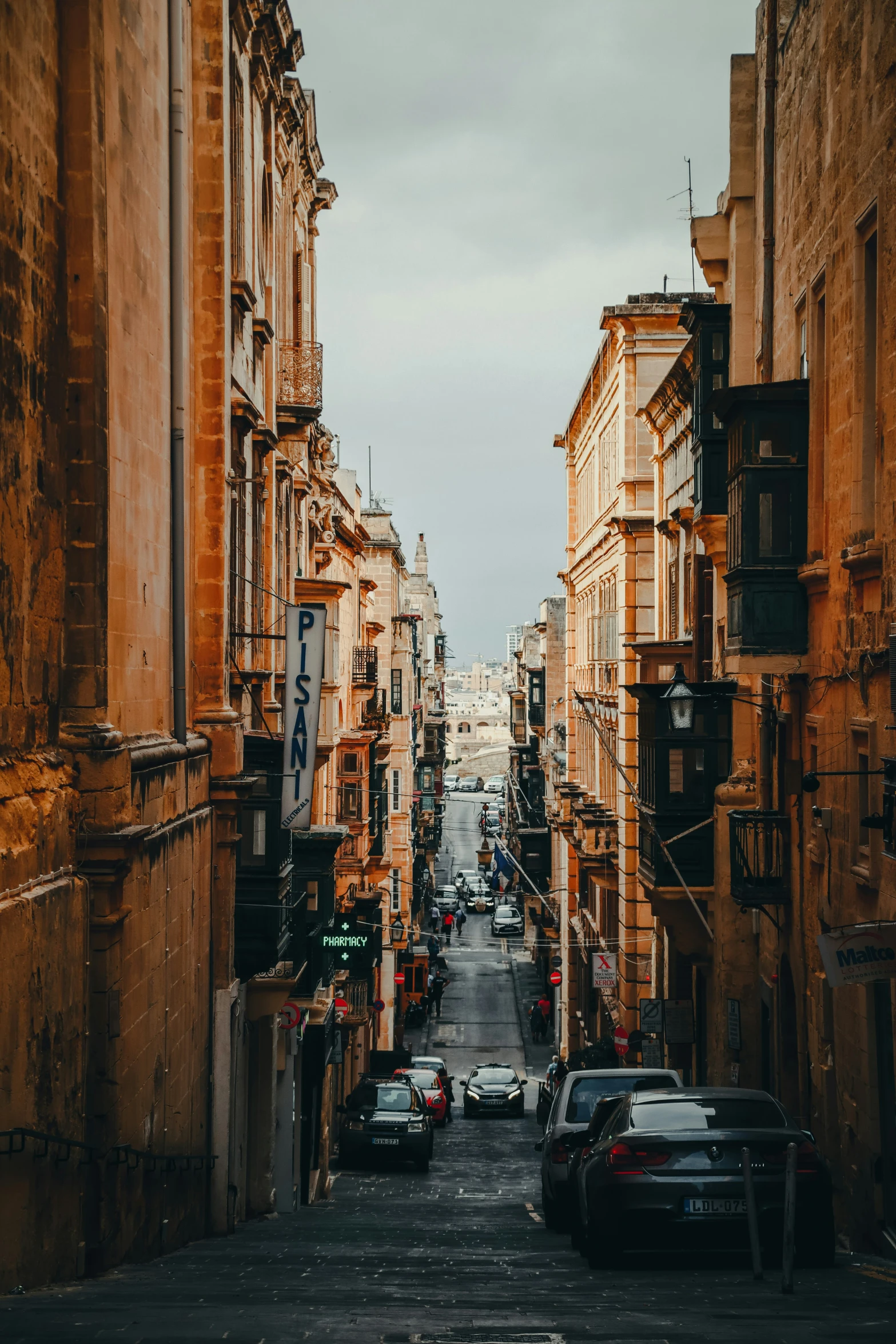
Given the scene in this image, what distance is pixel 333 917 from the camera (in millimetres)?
31000

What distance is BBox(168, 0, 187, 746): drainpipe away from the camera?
49.1ft

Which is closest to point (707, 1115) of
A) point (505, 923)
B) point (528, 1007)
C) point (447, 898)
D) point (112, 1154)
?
point (112, 1154)

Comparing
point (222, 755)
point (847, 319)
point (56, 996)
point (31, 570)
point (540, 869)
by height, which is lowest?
point (540, 869)

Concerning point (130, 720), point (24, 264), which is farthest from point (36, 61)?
point (130, 720)

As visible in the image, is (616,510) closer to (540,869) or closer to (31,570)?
(31,570)

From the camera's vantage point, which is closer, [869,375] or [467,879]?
[869,375]

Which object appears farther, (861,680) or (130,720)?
(861,680)

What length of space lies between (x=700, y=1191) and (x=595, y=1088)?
692 cm

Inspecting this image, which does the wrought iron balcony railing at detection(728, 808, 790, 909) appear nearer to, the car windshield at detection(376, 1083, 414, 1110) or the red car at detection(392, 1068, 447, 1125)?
the car windshield at detection(376, 1083, 414, 1110)

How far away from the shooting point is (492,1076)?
4228 centimetres

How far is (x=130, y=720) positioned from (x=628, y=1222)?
5700mm

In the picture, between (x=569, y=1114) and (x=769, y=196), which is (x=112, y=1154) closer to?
(x=569, y=1114)

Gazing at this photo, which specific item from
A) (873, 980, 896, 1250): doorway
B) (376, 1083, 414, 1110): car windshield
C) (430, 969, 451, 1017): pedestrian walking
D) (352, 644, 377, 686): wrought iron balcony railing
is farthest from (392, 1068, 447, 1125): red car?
(873, 980, 896, 1250): doorway

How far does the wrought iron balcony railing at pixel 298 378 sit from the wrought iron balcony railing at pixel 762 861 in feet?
31.9
